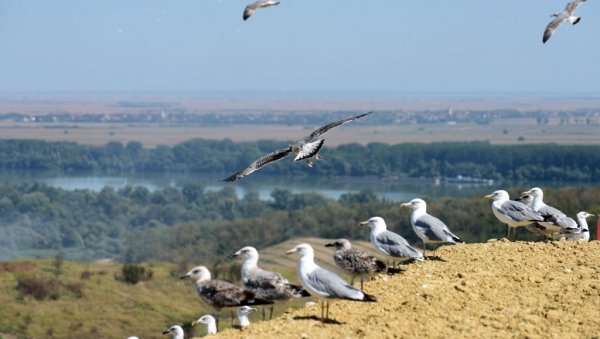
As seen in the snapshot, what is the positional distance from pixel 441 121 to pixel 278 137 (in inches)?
2002

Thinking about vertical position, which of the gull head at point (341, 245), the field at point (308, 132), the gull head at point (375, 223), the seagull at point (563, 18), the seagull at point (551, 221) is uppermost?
the seagull at point (563, 18)

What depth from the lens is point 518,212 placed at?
12609 mm

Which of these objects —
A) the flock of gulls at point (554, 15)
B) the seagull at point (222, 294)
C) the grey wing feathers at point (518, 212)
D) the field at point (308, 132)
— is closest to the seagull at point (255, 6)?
the flock of gulls at point (554, 15)

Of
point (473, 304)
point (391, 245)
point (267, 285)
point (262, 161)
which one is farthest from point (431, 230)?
point (267, 285)

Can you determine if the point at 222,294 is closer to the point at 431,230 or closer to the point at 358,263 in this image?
the point at 358,263

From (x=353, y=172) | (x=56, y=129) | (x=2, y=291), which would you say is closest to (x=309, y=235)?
(x=2, y=291)

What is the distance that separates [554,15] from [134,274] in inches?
1267

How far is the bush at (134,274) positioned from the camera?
46.3 meters

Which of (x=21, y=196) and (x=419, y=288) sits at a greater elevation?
(x=419, y=288)

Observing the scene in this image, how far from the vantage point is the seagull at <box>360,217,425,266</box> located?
10.2m

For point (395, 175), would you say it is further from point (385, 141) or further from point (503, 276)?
point (503, 276)

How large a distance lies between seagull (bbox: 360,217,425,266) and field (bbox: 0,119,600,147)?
114m

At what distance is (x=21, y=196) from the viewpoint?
347 feet

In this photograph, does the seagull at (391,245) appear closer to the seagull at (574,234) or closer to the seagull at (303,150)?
the seagull at (303,150)
